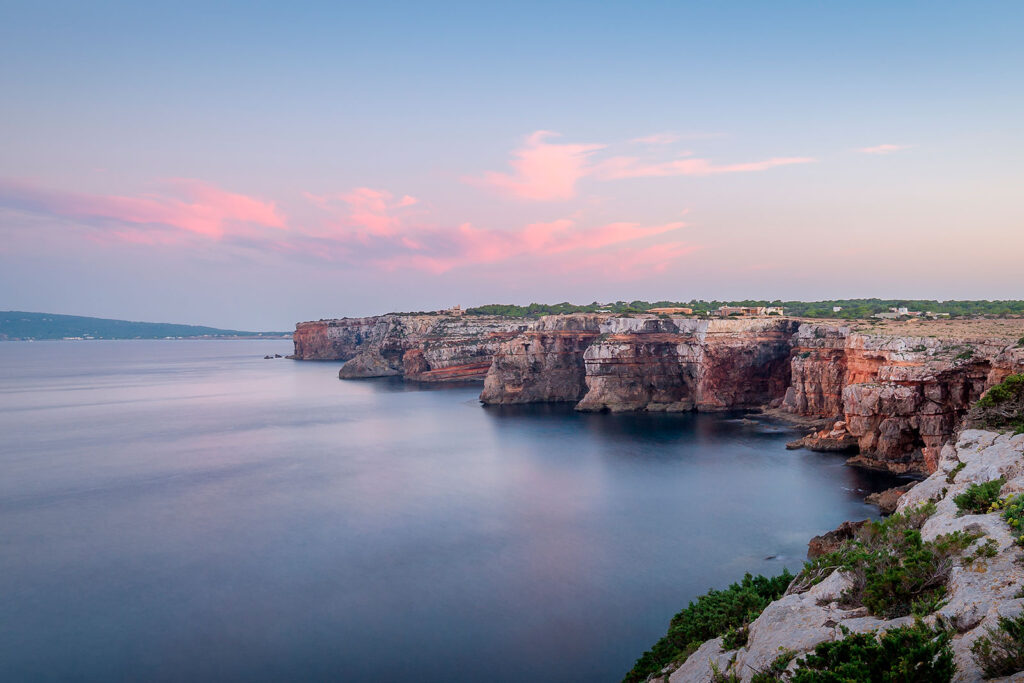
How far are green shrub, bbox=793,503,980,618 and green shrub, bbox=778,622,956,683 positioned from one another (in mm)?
1270

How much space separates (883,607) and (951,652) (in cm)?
259

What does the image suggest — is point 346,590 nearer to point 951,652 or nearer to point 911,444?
point 951,652

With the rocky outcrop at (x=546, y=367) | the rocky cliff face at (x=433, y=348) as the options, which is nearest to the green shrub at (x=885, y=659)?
the rocky outcrop at (x=546, y=367)

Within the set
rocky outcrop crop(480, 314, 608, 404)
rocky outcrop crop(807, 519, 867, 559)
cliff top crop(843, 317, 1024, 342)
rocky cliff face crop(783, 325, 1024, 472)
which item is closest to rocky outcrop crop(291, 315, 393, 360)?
rocky outcrop crop(480, 314, 608, 404)

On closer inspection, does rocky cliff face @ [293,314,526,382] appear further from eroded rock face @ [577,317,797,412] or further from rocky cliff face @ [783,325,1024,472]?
rocky cliff face @ [783,325,1024,472]

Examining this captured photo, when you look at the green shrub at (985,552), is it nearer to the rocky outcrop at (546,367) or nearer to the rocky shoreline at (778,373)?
the rocky shoreline at (778,373)

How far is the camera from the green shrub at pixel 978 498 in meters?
11.6

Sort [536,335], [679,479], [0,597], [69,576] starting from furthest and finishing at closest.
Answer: [536,335] < [679,479] < [69,576] < [0,597]

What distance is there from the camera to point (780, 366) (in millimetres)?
63000

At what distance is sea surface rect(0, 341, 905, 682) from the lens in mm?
19875

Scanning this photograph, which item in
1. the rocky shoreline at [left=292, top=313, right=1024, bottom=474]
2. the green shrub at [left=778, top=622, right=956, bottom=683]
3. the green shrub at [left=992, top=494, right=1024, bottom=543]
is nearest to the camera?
the green shrub at [left=778, top=622, right=956, bottom=683]

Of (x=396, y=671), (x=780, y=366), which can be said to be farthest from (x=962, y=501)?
(x=780, y=366)

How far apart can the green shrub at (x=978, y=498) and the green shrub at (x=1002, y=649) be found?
17.4ft

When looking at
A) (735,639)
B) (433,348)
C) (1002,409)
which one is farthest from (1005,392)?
(433,348)
